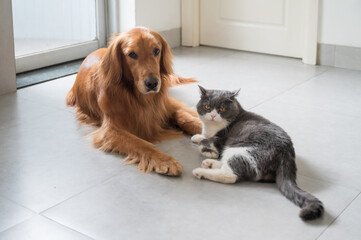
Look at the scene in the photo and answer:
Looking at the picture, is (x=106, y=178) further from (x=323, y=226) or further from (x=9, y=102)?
(x=9, y=102)

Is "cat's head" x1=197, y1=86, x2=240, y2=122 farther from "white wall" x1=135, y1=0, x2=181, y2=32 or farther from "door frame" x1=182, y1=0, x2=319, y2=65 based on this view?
"white wall" x1=135, y1=0, x2=181, y2=32

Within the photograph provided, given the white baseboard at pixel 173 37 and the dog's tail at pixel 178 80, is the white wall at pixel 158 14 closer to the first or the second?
the white baseboard at pixel 173 37

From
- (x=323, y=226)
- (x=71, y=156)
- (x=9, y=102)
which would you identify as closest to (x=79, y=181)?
(x=71, y=156)

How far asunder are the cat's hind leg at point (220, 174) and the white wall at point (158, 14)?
239cm

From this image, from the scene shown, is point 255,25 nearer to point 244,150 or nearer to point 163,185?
point 244,150

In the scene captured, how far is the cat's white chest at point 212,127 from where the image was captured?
2.33 meters

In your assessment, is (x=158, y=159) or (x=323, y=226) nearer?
(x=323, y=226)

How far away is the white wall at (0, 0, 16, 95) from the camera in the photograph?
3164 mm

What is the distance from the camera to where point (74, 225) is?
180 cm

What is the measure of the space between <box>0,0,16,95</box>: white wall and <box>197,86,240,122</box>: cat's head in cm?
153

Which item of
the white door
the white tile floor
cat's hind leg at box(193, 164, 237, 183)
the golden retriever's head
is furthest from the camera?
the white door

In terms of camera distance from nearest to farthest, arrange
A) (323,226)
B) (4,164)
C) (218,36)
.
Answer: (323,226)
(4,164)
(218,36)

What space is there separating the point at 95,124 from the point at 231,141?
34.8 inches

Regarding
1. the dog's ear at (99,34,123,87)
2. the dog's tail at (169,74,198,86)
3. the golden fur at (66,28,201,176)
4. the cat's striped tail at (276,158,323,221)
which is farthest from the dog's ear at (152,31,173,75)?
the cat's striped tail at (276,158,323,221)
